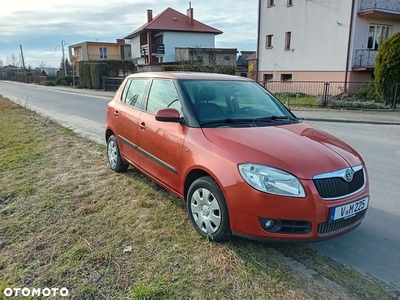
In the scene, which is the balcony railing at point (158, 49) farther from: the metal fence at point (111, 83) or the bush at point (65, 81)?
the bush at point (65, 81)

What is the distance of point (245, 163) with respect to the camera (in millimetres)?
2781

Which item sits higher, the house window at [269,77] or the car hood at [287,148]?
the house window at [269,77]

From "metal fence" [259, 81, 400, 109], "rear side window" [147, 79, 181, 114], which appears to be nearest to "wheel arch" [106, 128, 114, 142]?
"rear side window" [147, 79, 181, 114]

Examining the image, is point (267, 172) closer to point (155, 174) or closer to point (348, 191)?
point (348, 191)

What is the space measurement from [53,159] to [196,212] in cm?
400

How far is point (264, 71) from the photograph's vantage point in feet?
85.0

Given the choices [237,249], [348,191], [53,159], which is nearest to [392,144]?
[348,191]

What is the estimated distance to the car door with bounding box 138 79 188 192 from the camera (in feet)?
11.6

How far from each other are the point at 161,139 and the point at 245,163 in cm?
136

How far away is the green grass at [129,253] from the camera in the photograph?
2543mm

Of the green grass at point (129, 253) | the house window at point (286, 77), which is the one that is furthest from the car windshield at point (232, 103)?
the house window at point (286, 77)

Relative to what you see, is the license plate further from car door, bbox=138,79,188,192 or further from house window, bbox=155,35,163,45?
house window, bbox=155,35,163,45

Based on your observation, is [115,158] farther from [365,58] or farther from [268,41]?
[268,41]

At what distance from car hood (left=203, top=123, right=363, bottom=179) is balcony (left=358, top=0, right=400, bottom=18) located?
19.4m
